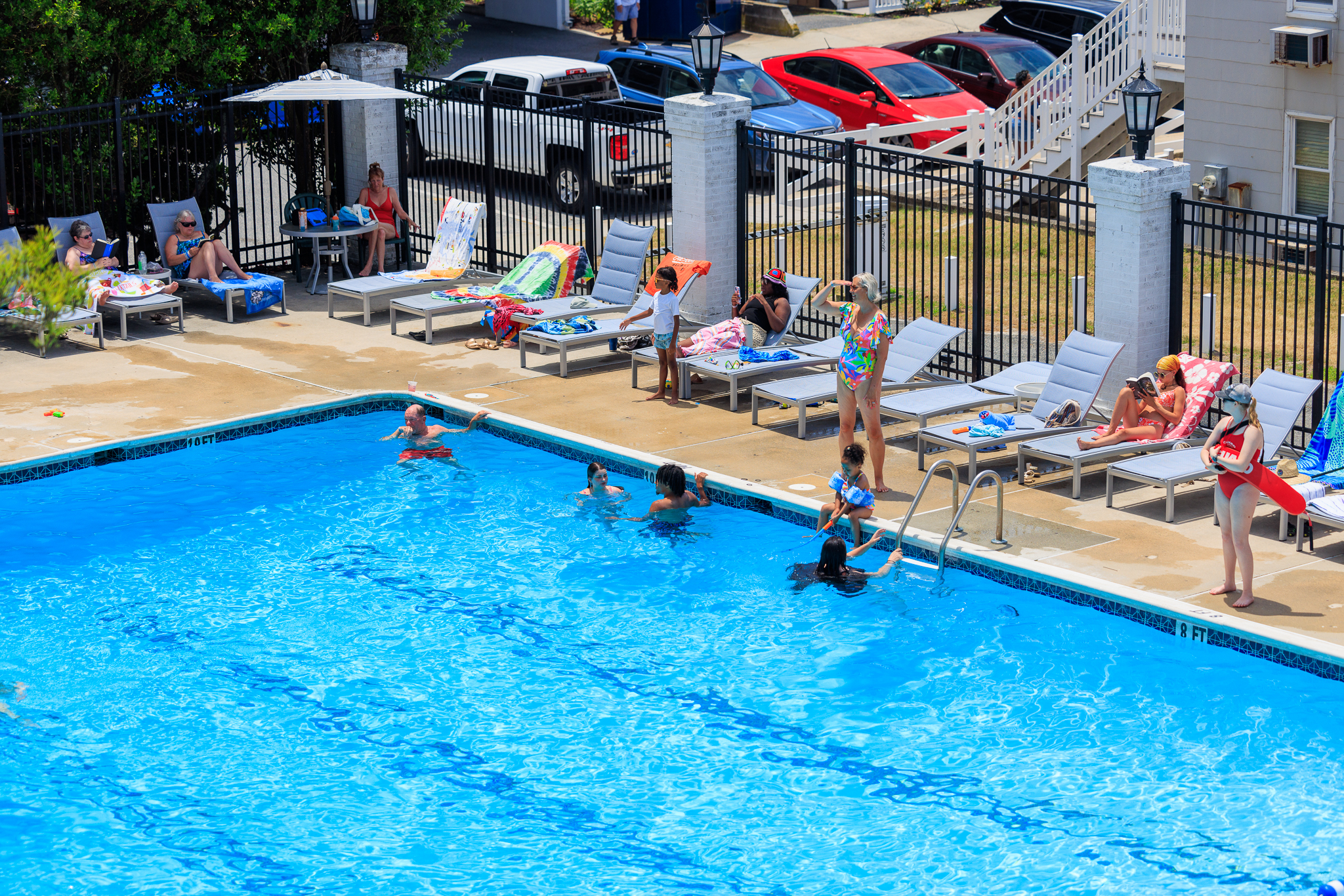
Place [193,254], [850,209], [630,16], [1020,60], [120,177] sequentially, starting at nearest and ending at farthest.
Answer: [850,209] < [193,254] < [120,177] < [1020,60] < [630,16]

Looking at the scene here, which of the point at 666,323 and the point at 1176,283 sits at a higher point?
the point at 1176,283

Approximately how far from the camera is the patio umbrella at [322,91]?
19.4m

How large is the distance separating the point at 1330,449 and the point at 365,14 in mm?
12851

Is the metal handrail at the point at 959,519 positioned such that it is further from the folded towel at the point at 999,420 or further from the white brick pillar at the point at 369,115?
the white brick pillar at the point at 369,115

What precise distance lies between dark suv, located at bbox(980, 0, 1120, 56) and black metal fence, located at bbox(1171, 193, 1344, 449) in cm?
841

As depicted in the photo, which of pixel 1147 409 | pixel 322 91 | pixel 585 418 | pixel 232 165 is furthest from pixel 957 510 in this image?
pixel 232 165

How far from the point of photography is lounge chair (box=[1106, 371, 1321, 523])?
12406 millimetres

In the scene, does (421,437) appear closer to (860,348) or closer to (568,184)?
(860,348)

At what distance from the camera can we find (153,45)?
20.0 metres

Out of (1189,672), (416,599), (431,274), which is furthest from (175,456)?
(1189,672)

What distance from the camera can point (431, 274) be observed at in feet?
64.1

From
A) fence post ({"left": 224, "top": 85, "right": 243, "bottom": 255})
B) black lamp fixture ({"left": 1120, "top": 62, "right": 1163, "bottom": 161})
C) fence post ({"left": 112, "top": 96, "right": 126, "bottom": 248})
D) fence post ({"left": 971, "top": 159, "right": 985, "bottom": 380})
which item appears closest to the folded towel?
fence post ({"left": 971, "top": 159, "right": 985, "bottom": 380})

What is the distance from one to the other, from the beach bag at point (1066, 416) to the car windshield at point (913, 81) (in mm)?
14315

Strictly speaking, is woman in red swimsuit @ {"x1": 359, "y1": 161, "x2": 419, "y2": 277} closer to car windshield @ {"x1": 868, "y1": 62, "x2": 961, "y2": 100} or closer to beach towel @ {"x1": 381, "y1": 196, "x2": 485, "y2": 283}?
beach towel @ {"x1": 381, "y1": 196, "x2": 485, "y2": 283}
